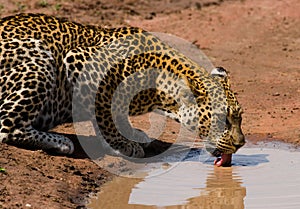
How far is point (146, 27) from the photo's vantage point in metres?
18.0

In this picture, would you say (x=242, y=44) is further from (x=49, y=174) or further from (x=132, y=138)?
(x=49, y=174)

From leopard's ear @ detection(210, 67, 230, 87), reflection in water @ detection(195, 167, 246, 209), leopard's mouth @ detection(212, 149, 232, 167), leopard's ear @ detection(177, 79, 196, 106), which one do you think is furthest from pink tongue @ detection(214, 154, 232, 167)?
leopard's ear @ detection(210, 67, 230, 87)

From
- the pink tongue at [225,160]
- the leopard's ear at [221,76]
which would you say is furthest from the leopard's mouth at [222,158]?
the leopard's ear at [221,76]

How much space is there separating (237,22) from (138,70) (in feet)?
28.8

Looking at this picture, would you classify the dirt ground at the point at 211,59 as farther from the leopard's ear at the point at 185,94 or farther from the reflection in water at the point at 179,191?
the leopard's ear at the point at 185,94

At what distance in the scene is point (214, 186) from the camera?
9.62 metres

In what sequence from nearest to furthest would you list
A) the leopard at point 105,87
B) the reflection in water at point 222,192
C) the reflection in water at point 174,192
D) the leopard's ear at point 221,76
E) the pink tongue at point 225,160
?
the reflection in water at point 174,192 → the reflection in water at point 222,192 → the leopard at point 105,87 → the pink tongue at point 225,160 → the leopard's ear at point 221,76

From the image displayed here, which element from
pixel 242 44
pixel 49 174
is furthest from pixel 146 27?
pixel 49 174

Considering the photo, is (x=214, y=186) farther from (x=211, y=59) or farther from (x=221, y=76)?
(x=211, y=59)

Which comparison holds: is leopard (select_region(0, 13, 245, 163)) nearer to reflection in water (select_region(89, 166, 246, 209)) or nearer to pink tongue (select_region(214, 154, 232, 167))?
pink tongue (select_region(214, 154, 232, 167))

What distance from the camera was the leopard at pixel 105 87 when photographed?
10.1 meters

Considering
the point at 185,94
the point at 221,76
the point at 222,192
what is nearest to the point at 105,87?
the point at 185,94

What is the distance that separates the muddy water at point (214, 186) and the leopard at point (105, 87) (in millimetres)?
396

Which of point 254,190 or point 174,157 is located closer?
point 254,190
